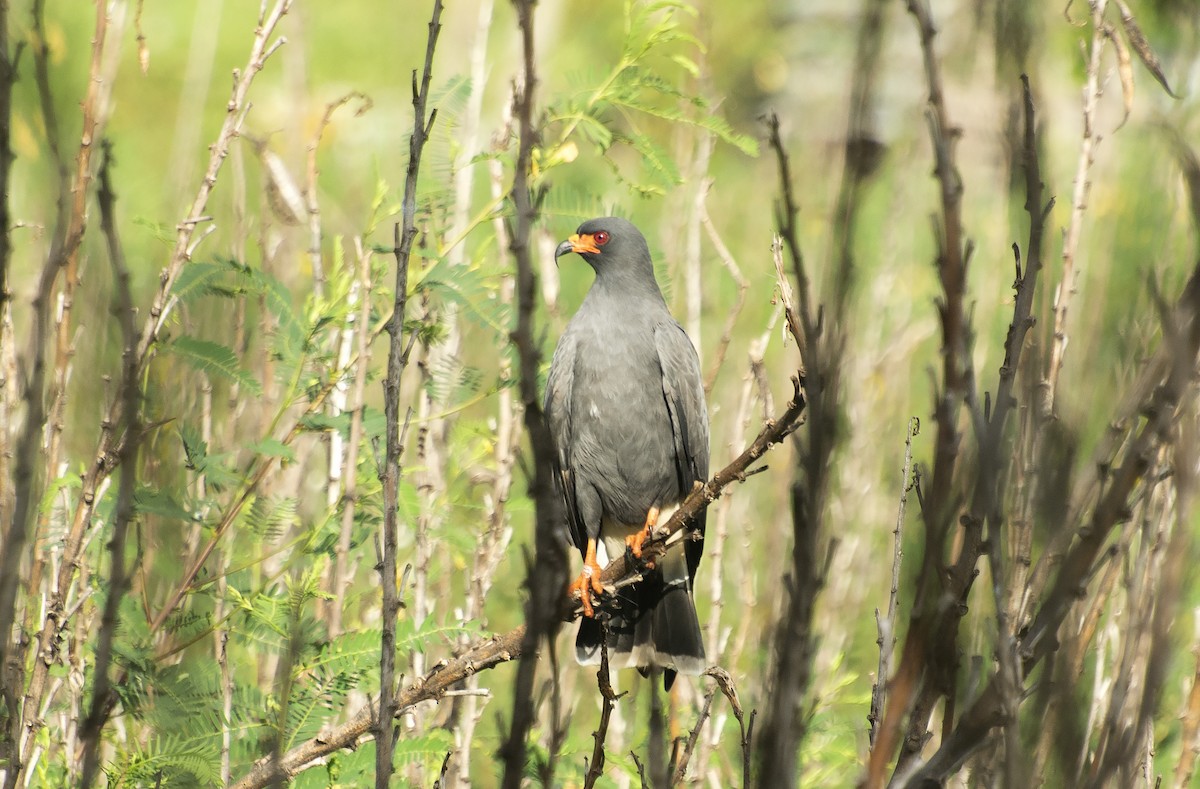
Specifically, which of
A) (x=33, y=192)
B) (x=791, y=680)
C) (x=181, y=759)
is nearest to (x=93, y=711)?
(x=791, y=680)

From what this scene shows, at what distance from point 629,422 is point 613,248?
2.23 ft

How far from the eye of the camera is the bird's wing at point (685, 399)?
13.6 feet

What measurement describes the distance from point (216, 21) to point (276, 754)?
16.5ft

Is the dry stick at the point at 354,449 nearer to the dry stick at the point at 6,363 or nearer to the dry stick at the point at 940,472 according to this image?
the dry stick at the point at 6,363

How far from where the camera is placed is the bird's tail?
3863mm

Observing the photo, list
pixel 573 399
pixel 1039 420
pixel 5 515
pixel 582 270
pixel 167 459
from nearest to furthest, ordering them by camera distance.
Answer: pixel 1039 420 → pixel 5 515 → pixel 167 459 → pixel 573 399 → pixel 582 270

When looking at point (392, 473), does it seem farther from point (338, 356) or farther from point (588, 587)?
point (588, 587)

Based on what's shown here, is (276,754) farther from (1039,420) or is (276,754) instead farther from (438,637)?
(438,637)

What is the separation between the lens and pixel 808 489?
1.21 meters

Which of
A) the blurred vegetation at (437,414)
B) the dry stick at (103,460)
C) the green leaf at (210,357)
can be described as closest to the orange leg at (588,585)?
the blurred vegetation at (437,414)

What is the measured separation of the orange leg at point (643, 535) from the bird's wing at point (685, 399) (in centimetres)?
18

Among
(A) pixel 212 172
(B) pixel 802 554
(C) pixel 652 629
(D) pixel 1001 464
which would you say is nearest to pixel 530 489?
(B) pixel 802 554

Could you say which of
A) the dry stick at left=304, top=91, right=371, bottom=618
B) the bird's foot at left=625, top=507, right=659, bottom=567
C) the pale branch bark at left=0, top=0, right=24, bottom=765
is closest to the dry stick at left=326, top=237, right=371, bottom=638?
the dry stick at left=304, top=91, right=371, bottom=618

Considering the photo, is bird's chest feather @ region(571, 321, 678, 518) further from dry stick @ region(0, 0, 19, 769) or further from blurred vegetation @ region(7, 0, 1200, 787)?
dry stick @ region(0, 0, 19, 769)
